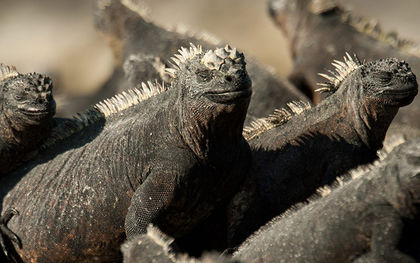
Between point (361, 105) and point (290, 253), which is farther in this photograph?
point (361, 105)

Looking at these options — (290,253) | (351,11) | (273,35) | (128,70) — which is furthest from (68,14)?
(290,253)

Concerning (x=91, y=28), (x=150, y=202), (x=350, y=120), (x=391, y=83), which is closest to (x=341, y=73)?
(x=350, y=120)

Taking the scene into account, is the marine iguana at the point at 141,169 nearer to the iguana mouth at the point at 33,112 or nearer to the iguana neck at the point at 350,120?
the iguana mouth at the point at 33,112

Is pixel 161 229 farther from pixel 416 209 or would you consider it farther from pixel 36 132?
pixel 416 209

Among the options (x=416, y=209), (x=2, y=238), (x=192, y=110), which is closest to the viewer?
(x=416, y=209)

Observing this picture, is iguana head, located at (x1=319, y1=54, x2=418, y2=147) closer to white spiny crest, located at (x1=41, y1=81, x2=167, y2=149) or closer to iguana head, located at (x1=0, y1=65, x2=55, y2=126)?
white spiny crest, located at (x1=41, y1=81, x2=167, y2=149)

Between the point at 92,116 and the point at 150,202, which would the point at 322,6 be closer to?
the point at 92,116

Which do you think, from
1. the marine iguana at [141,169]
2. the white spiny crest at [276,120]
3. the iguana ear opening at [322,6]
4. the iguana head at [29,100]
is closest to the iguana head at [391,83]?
the white spiny crest at [276,120]
